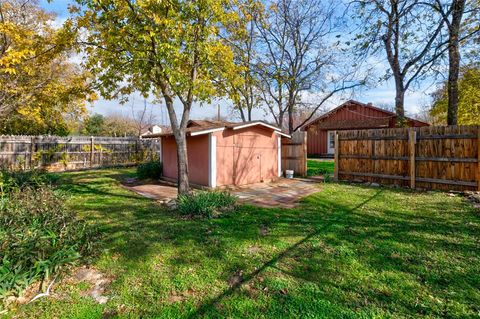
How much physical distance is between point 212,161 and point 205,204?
335 centimetres

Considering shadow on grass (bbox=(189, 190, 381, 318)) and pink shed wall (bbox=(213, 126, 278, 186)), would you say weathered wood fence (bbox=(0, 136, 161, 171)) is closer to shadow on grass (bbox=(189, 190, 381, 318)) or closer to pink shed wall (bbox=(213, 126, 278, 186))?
pink shed wall (bbox=(213, 126, 278, 186))

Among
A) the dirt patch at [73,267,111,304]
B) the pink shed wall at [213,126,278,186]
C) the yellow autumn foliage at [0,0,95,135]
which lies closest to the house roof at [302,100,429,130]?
the pink shed wall at [213,126,278,186]

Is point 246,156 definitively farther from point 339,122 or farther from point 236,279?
point 339,122

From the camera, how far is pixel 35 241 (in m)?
3.07

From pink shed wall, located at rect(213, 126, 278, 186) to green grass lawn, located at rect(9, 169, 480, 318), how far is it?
3724mm

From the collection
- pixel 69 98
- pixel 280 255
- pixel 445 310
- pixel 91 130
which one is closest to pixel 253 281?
pixel 280 255

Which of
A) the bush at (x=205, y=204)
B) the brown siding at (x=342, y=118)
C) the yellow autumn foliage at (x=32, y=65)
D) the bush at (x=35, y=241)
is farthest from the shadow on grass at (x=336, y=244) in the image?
the brown siding at (x=342, y=118)

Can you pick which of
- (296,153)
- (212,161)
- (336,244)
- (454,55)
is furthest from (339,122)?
(336,244)

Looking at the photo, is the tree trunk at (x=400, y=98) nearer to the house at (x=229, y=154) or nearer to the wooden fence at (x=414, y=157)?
the wooden fence at (x=414, y=157)

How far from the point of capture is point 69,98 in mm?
7125

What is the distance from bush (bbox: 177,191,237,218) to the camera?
17.3 ft

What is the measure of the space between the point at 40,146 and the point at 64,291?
563 inches

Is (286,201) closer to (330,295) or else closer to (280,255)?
(280,255)

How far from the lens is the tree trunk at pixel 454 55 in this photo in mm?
7254
